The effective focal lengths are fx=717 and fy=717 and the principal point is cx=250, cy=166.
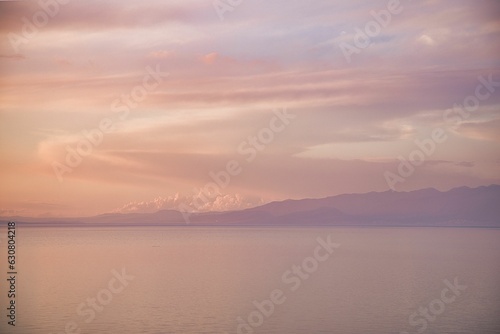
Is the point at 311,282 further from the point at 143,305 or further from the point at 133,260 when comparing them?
the point at 133,260

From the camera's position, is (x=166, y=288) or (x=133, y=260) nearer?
(x=166, y=288)

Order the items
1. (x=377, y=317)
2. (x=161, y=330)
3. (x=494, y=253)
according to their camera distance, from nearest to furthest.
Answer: (x=161, y=330), (x=377, y=317), (x=494, y=253)

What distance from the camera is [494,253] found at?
23422 mm

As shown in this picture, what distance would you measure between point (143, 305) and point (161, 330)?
6.84ft

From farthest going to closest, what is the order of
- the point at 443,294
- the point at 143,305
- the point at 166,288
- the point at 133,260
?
the point at 133,260
the point at 166,288
the point at 443,294
the point at 143,305

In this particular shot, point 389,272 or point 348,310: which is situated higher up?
point 389,272

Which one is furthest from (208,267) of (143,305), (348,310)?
(348,310)

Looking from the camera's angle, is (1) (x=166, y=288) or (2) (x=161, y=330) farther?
(1) (x=166, y=288)

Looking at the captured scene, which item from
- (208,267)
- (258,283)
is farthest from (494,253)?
(258,283)

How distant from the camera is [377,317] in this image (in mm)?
10047

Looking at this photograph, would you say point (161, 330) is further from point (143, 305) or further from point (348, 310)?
point (348, 310)

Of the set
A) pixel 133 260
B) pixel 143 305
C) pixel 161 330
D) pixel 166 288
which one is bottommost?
pixel 161 330

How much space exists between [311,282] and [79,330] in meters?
5.57

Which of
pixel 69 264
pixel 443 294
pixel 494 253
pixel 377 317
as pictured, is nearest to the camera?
pixel 377 317
